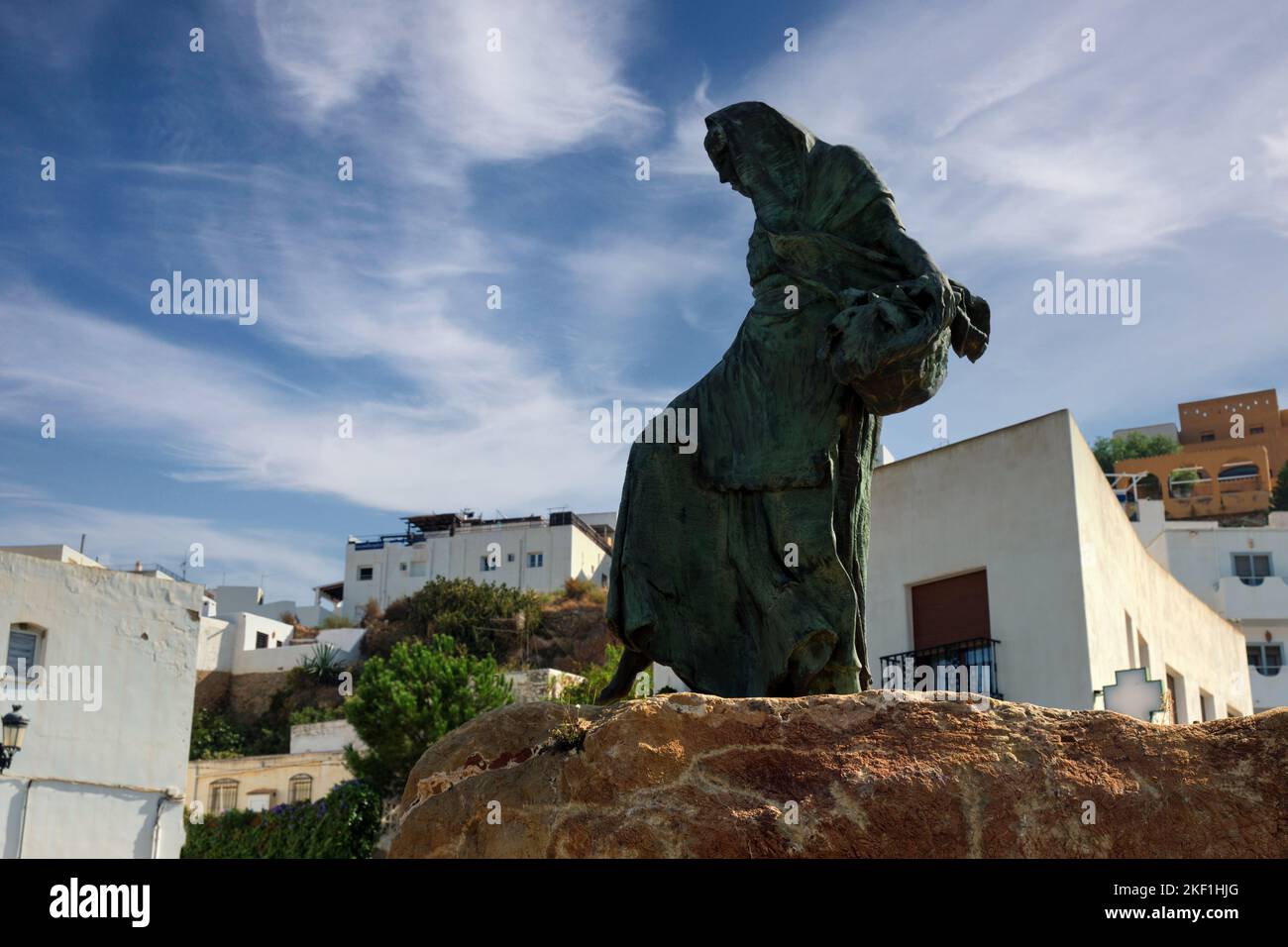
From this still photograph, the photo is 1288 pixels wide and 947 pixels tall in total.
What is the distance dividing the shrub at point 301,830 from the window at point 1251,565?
21859mm

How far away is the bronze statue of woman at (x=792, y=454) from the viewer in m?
4.56

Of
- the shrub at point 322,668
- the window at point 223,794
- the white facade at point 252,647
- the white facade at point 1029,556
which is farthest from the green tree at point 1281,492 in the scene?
the white facade at point 1029,556

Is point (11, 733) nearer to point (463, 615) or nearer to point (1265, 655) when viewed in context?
point (1265, 655)

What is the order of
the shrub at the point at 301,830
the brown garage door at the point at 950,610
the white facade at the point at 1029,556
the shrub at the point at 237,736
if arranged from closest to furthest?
the white facade at the point at 1029,556 → the brown garage door at the point at 950,610 → the shrub at the point at 301,830 → the shrub at the point at 237,736

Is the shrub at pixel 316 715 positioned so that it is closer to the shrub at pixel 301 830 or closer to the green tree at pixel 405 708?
the green tree at pixel 405 708

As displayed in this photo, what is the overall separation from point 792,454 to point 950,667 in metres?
12.3

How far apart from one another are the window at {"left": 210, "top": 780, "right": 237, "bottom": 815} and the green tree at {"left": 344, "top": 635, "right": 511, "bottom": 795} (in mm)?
8547

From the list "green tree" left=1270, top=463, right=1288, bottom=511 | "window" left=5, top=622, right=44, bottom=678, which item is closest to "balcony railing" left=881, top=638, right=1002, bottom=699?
"window" left=5, top=622, right=44, bottom=678

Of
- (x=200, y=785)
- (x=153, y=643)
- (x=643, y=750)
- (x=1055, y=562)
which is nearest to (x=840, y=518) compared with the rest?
(x=643, y=750)

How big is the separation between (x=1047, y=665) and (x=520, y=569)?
4411 centimetres

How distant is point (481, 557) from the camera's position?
59844 millimetres

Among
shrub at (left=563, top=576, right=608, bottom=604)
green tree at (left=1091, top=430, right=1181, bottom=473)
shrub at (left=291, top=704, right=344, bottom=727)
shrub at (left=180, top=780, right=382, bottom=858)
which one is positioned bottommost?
shrub at (left=180, top=780, right=382, bottom=858)

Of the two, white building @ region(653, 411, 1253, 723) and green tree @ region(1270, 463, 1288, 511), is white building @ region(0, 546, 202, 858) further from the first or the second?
green tree @ region(1270, 463, 1288, 511)

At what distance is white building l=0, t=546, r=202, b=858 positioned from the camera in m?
22.0
